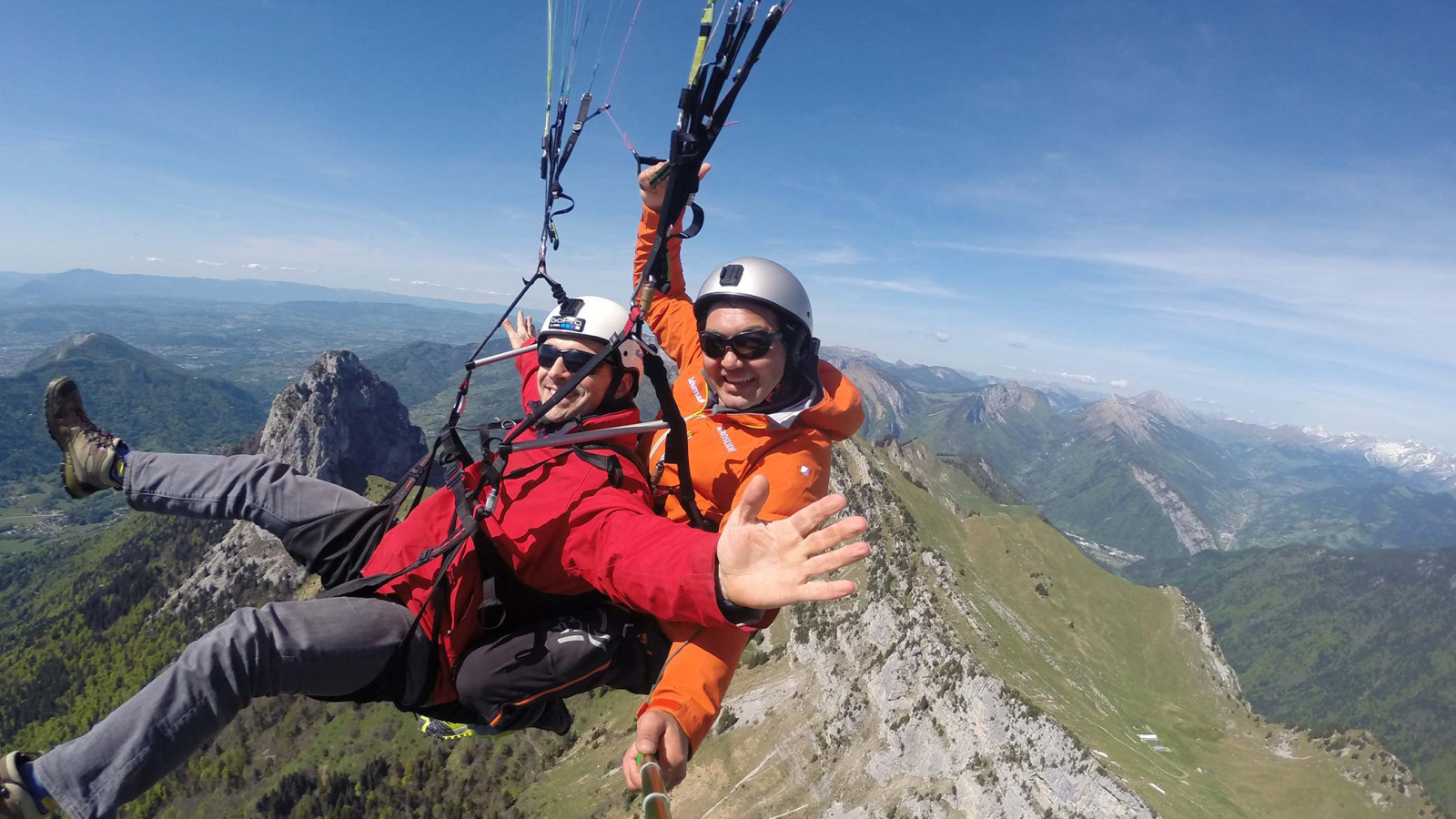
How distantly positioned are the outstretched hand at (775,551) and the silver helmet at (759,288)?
11.7 ft

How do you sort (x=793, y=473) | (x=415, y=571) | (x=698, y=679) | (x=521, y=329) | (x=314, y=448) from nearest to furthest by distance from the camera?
(x=698, y=679), (x=415, y=571), (x=793, y=473), (x=521, y=329), (x=314, y=448)

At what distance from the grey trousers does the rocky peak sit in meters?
164

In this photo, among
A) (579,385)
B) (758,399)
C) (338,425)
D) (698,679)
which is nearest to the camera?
(698,679)

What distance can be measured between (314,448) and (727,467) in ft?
600

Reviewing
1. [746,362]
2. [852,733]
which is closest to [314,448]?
[852,733]

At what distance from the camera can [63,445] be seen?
22.5 ft

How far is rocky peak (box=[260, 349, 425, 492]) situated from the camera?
158 m

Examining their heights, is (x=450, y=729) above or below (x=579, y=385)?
below

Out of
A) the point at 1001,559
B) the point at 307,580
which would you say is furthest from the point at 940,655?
the point at 307,580

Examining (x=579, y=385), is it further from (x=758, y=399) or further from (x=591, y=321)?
(x=758, y=399)

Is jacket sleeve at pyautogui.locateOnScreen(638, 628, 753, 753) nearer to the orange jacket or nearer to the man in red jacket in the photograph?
the orange jacket

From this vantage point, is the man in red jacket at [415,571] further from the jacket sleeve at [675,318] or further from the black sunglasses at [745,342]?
the jacket sleeve at [675,318]

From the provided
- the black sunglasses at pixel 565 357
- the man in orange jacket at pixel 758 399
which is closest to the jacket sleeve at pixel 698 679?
the man in orange jacket at pixel 758 399

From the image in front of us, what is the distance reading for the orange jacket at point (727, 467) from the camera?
495cm
